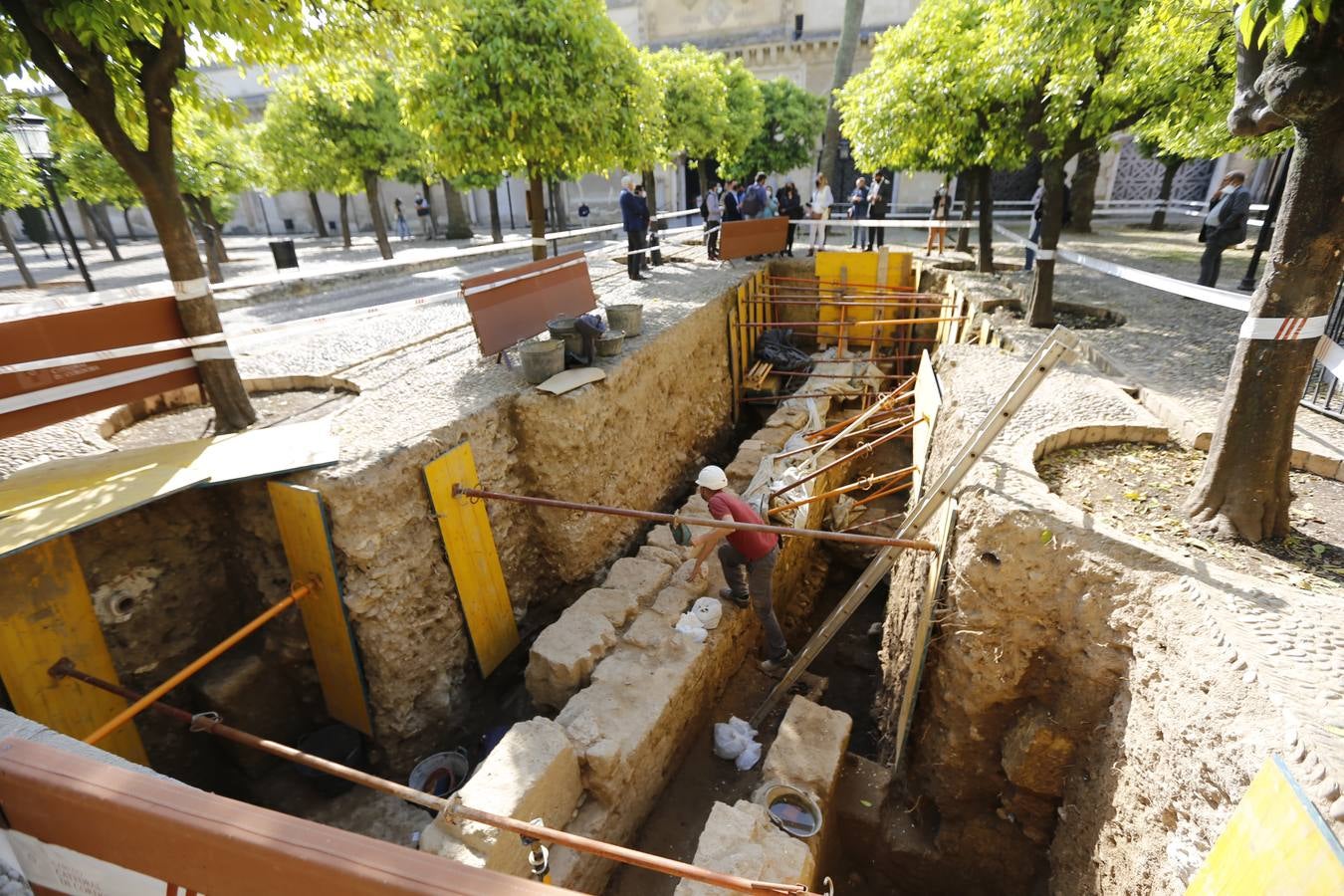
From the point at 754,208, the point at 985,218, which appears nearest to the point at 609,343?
the point at 985,218

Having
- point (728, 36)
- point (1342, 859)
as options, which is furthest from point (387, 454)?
point (728, 36)

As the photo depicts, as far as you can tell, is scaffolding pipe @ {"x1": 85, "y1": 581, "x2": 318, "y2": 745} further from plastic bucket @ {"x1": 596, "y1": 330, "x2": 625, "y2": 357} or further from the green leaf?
the green leaf

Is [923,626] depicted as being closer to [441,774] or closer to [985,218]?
[441,774]

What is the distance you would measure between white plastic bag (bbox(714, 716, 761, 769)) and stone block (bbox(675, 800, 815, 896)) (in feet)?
3.66

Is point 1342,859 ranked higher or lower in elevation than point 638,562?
higher

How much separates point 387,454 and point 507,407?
1364 millimetres

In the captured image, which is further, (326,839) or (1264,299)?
(1264,299)

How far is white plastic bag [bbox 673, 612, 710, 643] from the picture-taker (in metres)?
4.97

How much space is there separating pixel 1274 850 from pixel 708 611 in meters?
3.69

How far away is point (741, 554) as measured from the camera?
5.20m

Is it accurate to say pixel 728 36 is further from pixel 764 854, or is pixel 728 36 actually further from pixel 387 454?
pixel 764 854

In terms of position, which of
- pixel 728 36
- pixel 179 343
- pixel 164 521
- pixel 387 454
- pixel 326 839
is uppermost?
pixel 728 36

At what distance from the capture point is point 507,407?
5.55 meters

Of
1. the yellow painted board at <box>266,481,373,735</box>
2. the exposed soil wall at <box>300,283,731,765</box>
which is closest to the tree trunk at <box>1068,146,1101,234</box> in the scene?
the exposed soil wall at <box>300,283,731,765</box>
